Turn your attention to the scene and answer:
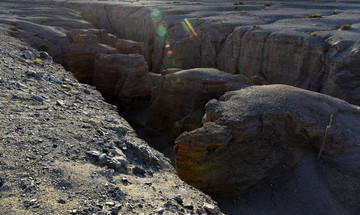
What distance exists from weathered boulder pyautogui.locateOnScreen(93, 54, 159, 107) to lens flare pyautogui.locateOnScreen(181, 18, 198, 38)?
8.01m

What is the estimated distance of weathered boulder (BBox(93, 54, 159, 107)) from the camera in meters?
25.6

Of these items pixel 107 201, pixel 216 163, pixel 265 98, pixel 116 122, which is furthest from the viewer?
pixel 265 98

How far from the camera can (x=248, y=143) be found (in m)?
14.9

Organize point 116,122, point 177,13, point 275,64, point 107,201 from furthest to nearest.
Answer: point 177,13 → point 275,64 → point 116,122 → point 107,201

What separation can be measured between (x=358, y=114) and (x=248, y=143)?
634cm

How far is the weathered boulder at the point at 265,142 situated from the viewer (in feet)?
46.4

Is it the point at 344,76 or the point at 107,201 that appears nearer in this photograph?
the point at 107,201

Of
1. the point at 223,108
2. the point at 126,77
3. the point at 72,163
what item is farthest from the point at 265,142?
the point at 126,77

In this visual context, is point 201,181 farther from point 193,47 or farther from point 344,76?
point 193,47

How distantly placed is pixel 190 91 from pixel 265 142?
23.1 feet

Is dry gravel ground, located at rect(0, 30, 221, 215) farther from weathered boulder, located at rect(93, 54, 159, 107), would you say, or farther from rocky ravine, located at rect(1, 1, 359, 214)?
weathered boulder, located at rect(93, 54, 159, 107)

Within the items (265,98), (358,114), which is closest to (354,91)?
(358,114)

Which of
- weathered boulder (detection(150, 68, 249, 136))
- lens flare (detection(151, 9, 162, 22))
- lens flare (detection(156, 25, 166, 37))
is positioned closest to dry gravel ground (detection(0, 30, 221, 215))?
weathered boulder (detection(150, 68, 249, 136))

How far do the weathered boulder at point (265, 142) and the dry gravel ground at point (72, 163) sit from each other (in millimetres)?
3660
